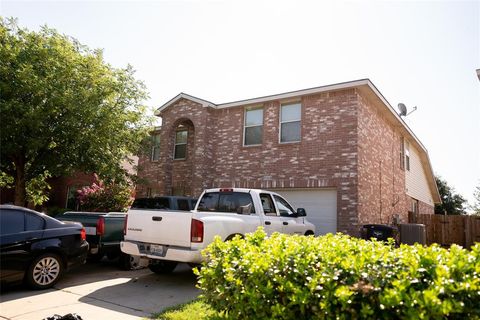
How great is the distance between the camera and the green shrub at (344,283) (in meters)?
2.46

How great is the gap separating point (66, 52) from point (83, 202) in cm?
823

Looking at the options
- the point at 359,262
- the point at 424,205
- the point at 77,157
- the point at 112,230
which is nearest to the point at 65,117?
the point at 77,157

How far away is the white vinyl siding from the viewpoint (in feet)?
62.1

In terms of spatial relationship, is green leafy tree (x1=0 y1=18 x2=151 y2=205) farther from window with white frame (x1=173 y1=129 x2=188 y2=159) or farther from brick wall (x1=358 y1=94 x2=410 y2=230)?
brick wall (x1=358 y1=94 x2=410 y2=230)

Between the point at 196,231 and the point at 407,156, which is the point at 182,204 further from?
the point at 407,156

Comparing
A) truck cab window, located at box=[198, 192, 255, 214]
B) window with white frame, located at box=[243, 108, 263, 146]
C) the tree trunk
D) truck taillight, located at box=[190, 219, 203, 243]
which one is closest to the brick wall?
window with white frame, located at box=[243, 108, 263, 146]

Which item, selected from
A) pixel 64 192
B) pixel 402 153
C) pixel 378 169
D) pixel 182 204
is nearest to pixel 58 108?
pixel 182 204

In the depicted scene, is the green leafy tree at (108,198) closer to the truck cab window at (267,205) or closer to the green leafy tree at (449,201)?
the truck cab window at (267,205)

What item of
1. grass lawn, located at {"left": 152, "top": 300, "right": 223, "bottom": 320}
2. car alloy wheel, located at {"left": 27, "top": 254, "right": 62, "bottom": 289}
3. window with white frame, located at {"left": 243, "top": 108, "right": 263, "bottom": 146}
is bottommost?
grass lawn, located at {"left": 152, "top": 300, "right": 223, "bottom": 320}

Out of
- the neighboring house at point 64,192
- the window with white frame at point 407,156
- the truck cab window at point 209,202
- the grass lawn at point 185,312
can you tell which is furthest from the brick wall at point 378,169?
the neighboring house at point 64,192

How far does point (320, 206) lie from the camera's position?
482 inches

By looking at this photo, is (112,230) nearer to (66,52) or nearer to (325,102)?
(66,52)

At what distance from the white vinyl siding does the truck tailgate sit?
14999 millimetres

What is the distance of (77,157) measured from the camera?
39.9 feet
